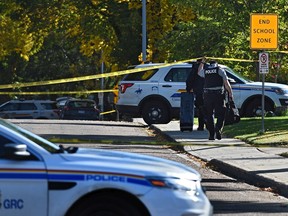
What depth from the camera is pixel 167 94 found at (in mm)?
26625

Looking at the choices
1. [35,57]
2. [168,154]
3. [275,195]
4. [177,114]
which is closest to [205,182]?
[275,195]

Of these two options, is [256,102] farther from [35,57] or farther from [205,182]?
[35,57]

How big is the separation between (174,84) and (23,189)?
64.0ft

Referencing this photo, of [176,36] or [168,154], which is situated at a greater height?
[176,36]

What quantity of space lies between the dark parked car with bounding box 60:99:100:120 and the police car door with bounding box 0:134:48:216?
29.5 metres

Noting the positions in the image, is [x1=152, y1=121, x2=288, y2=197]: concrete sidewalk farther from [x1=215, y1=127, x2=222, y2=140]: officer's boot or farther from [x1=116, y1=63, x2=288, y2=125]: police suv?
[x1=116, y1=63, x2=288, y2=125]: police suv

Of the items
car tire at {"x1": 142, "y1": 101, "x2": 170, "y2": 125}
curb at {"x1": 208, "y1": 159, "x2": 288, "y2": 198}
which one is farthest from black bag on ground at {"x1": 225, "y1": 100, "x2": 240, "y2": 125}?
car tire at {"x1": 142, "y1": 101, "x2": 170, "y2": 125}

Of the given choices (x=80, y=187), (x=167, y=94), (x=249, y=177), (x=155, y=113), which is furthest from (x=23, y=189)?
(x=155, y=113)

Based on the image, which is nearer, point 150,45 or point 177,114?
point 177,114

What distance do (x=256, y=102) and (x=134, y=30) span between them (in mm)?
13496

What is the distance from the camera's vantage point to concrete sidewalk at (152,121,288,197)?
516 inches

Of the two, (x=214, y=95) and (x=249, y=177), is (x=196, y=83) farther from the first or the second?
(x=249, y=177)

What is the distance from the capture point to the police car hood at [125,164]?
7539 millimetres

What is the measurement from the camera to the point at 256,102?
88.2ft
